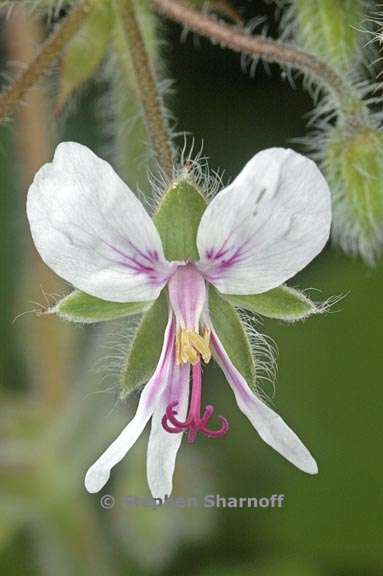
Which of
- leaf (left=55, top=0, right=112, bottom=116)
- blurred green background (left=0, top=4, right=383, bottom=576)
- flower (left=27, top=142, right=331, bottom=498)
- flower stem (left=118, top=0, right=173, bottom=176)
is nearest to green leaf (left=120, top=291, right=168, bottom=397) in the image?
flower (left=27, top=142, right=331, bottom=498)

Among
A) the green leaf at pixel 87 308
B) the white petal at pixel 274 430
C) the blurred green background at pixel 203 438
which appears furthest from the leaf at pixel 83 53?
the white petal at pixel 274 430

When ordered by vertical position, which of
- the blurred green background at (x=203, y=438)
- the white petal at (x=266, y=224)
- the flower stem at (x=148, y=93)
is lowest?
the blurred green background at (x=203, y=438)

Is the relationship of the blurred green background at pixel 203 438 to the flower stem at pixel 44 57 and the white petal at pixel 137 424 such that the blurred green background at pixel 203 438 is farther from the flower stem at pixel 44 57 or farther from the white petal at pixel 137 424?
the white petal at pixel 137 424

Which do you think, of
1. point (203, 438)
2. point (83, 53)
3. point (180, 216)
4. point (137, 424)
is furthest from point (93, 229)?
point (203, 438)

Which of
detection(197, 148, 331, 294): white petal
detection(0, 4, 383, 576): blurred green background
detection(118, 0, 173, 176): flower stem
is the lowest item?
detection(0, 4, 383, 576): blurred green background

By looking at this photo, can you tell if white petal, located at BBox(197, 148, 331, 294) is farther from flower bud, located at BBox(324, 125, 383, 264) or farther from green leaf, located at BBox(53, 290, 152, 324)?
flower bud, located at BBox(324, 125, 383, 264)

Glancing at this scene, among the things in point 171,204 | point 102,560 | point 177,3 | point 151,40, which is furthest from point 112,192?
point 102,560
